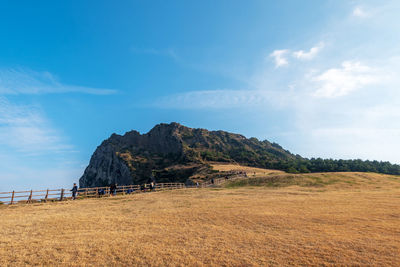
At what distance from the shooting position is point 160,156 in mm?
152375

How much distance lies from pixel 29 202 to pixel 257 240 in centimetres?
2502

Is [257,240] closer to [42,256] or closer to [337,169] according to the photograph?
[42,256]

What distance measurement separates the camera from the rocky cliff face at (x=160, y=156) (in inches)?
4636

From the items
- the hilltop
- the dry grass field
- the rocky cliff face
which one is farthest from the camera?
the rocky cliff face

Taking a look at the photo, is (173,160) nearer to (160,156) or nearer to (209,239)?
(160,156)

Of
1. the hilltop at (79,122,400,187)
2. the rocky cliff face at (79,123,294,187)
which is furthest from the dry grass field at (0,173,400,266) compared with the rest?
the rocky cliff face at (79,123,294,187)

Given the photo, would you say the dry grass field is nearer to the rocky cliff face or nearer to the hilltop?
the hilltop

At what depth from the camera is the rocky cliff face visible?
118 m

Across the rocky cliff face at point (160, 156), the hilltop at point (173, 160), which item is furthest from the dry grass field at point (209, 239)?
the rocky cliff face at point (160, 156)

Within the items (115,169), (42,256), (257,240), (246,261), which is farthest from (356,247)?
(115,169)

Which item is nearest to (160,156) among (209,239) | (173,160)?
(173,160)

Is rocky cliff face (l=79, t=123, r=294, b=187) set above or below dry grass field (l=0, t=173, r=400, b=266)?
above

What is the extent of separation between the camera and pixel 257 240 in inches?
373

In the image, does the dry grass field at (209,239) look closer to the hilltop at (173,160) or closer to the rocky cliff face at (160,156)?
the hilltop at (173,160)
